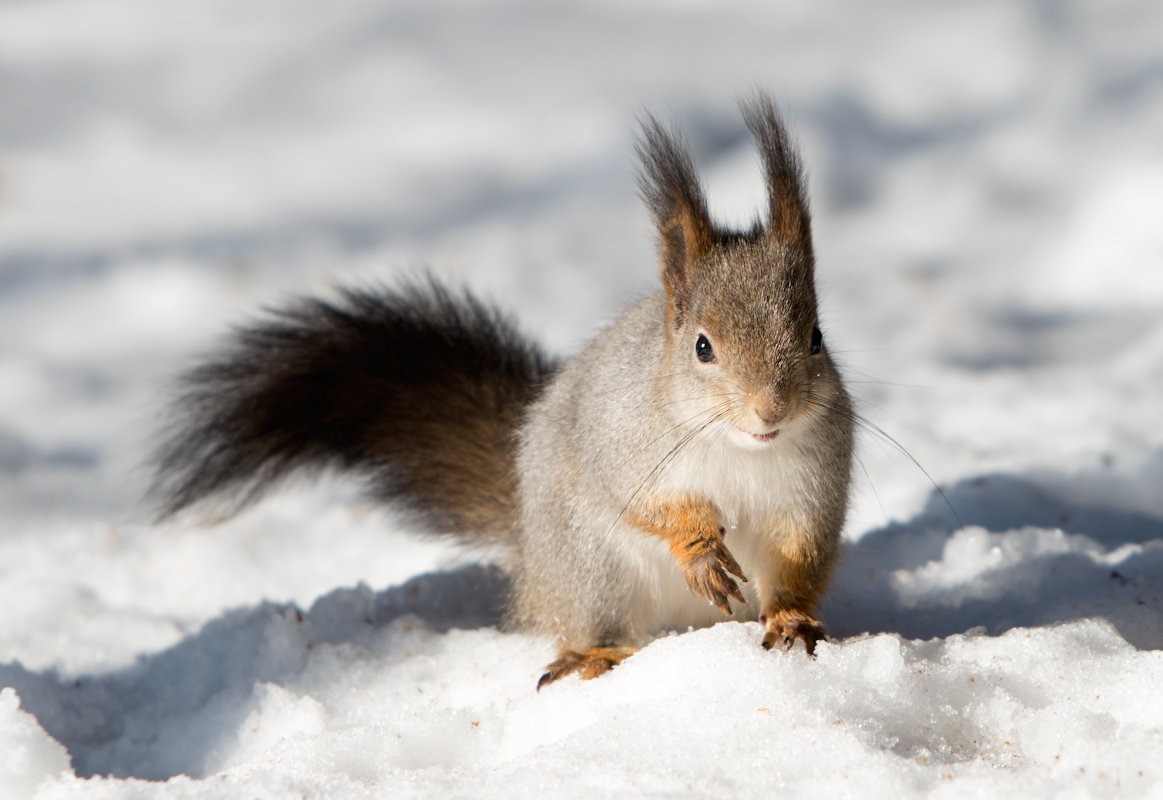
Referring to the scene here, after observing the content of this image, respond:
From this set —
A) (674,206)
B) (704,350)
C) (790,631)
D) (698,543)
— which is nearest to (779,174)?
(674,206)

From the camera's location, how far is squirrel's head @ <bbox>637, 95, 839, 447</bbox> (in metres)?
1.47

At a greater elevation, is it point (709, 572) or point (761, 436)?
point (761, 436)

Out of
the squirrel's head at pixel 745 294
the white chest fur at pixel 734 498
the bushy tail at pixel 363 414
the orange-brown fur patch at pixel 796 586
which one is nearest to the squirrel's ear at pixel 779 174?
the squirrel's head at pixel 745 294

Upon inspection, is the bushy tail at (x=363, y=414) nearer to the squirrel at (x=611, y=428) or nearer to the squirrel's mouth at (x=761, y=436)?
the squirrel at (x=611, y=428)

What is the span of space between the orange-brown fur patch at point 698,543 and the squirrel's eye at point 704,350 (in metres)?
0.19

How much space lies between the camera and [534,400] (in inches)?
79.6

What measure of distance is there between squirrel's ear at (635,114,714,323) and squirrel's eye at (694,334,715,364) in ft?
0.26

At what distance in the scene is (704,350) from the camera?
1.54 m

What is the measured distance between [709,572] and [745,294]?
0.37 meters

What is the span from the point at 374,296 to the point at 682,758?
3.82 ft

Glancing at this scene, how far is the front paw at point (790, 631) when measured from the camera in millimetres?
1506

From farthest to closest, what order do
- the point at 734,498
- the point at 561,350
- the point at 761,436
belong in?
the point at 561,350, the point at 734,498, the point at 761,436

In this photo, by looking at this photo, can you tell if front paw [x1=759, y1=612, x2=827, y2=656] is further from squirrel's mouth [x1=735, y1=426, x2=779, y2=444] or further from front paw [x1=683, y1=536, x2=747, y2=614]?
squirrel's mouth [x1=735, y1=426, x2=779, y2=444]

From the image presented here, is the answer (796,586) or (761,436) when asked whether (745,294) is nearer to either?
(761,436)
